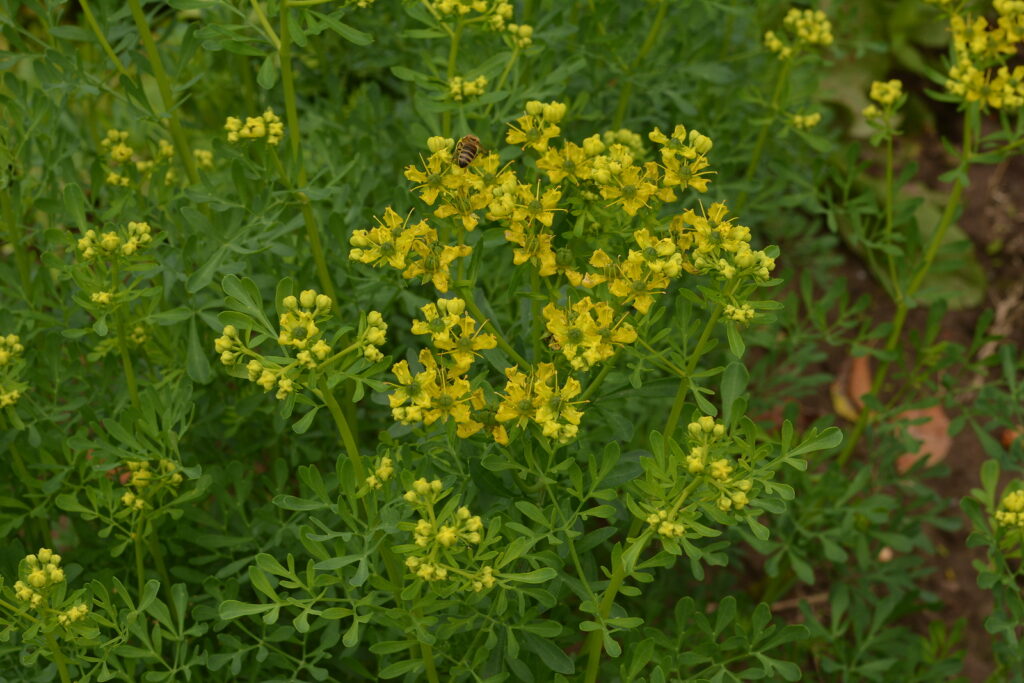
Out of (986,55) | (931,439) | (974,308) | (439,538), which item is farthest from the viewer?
(974,308)

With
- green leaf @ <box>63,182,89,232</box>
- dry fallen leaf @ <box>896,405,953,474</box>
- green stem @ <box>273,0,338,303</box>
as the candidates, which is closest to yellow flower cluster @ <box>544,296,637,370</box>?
green stem @ <box>273,0,338,303</box>

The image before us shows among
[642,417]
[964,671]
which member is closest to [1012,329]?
[964,671]

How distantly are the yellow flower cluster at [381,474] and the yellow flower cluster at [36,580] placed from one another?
590 mm

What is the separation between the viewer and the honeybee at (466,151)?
216cm

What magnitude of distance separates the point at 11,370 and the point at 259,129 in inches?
29.0

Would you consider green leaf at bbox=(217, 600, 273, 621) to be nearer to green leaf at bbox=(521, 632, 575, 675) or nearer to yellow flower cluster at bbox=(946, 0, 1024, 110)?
green leaf at bbox=(521, 632, 575, 675)

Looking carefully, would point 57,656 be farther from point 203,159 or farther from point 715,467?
point 203,159

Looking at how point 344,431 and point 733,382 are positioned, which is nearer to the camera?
point 344,431

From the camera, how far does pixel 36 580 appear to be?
6.35ft

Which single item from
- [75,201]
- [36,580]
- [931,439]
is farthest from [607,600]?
[931,439]

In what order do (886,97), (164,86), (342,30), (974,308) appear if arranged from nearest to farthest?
1. (342,30)
2. (164,86)
3. (886,97)
4. (974,308)

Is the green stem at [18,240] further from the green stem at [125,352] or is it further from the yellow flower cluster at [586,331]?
the yellow flower cluster at [586,331]

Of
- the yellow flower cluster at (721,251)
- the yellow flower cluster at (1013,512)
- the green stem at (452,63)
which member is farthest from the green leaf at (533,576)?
the green stem at (452,63)

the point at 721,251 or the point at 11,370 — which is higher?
the point at 721,251
